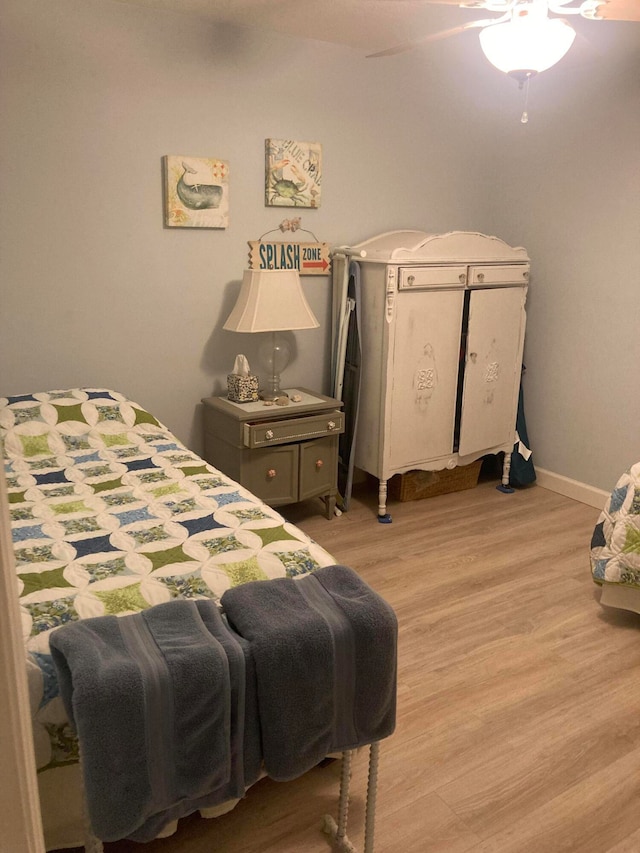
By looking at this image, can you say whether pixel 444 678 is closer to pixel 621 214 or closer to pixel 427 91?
pixel 621 214

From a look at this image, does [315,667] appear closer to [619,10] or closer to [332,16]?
[619,10]

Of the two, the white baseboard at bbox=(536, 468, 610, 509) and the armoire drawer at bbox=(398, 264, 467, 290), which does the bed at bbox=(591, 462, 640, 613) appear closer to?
the white baseboard at bbox=(536, 468, 610, 509)

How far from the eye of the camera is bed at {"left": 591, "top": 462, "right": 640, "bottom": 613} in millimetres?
A: 2697

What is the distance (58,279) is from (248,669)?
7.47ft

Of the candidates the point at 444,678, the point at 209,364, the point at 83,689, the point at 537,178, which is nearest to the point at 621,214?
the point at 537,178

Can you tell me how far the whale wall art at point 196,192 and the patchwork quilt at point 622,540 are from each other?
87.3 inches

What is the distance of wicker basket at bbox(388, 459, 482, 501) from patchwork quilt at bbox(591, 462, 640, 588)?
129cm

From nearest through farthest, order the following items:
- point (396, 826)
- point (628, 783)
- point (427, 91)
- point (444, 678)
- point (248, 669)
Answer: point (248, 669) → point (396, 826) → point (628, 783) → point (444, 678) → point (427, 91)

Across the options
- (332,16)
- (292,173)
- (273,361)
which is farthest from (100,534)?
(332,16)

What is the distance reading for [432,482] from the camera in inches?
161

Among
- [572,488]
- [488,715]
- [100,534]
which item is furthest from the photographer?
[572,488]

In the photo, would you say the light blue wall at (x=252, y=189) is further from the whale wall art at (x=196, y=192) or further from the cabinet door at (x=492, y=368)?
the cabinet door at (x=492, y=368)

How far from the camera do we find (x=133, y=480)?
2.60 m

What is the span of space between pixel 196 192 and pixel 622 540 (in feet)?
8.02
